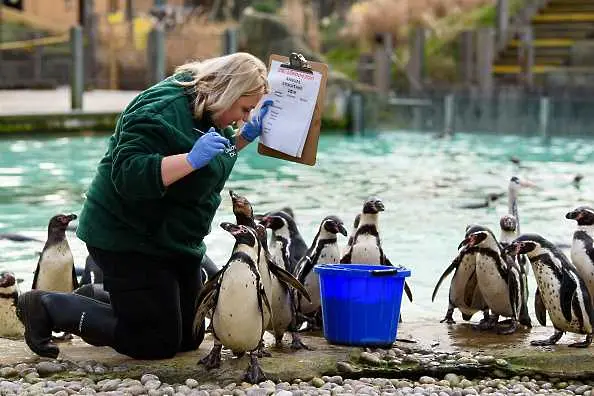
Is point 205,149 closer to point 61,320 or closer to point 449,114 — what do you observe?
point 61,320

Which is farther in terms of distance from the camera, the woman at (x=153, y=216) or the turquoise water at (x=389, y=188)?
the turquoise water at (x=389, y=188)

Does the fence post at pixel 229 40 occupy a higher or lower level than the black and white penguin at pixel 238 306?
higher

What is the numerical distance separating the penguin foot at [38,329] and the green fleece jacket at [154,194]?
32 centimetres

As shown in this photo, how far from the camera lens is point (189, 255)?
501 cm

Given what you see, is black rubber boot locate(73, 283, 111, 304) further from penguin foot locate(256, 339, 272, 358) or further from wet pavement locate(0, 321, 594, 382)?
penguin foot locate(256, 339, 272, 358)

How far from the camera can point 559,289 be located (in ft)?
17.4

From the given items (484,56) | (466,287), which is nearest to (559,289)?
(466,287)

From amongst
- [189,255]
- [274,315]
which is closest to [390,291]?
[274,315]

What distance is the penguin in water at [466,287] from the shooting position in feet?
19.4

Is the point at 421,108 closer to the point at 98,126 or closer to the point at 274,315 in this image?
the point at 98,126

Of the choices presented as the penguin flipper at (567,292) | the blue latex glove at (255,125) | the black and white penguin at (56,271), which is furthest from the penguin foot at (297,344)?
the black and white penguin at (56,271)

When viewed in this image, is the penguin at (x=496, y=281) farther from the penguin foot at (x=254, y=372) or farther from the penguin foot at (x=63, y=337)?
the penguin foot at (x=63, y=337)

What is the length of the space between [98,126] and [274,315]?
14.2 m

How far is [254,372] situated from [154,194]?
2.47ft
